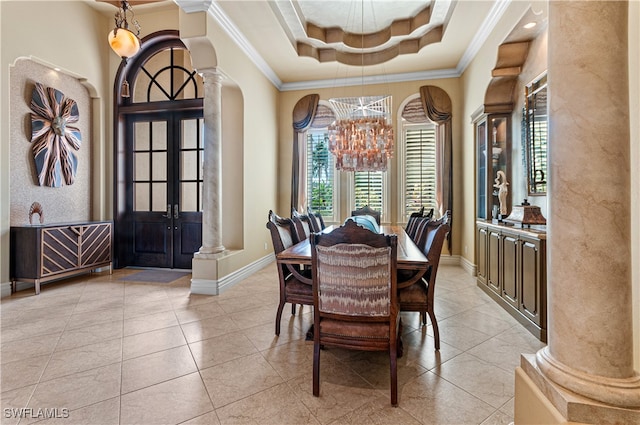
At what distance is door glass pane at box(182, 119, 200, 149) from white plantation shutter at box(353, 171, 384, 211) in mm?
3004

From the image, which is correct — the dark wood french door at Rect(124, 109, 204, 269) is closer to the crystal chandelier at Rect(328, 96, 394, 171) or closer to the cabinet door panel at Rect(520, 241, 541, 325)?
the crystal chandelier at Rect(328, 96, 394, 171)

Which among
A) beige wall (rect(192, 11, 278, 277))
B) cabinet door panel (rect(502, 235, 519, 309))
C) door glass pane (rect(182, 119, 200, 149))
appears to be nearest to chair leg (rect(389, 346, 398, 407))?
cabinet door panel (rect(502, 235, 519, 309))

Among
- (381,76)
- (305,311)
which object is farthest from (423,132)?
(305,311)

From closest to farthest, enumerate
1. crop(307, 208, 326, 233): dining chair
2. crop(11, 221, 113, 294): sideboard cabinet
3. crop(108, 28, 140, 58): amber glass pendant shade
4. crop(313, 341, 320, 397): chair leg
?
crop(313, 341, 320, 397): chair leg, crop(108, 28, 140, 58): amber glass pendant shade, crop(11, 221, 113, 294): sideboard cabinet, crop(307, 208, 326, 233): dining chair

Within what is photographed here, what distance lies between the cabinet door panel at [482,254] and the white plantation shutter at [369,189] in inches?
82.4

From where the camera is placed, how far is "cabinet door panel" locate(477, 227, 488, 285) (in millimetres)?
3807

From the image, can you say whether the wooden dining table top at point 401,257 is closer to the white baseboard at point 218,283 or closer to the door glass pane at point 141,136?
the white baseboard at point 218,283

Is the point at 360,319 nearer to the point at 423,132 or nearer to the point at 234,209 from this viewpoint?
the point at 234,209

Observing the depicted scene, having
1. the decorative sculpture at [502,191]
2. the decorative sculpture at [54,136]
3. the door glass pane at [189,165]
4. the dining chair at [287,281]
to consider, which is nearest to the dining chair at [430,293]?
the dining chair at [287,281]

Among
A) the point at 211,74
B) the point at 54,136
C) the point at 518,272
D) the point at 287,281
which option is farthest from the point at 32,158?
the point at 518,272

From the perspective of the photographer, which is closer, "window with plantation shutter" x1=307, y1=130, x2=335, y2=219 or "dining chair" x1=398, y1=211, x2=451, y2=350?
"dining chair" x1=398, y1=211, x2=451, y2=350

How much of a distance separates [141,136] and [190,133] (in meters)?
0.97

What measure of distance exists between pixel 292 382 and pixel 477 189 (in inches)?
158

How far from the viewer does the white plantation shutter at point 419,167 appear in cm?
562
